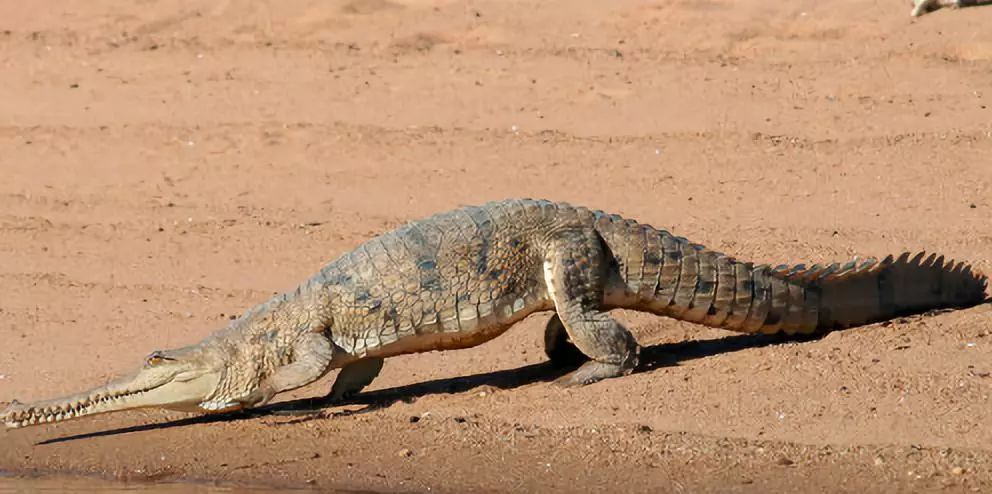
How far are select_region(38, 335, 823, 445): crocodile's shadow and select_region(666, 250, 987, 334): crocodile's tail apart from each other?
0.21m

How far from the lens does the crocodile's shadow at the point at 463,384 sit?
25.6 feet

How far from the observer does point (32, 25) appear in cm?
1341

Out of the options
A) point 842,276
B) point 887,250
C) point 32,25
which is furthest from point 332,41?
point 842,276

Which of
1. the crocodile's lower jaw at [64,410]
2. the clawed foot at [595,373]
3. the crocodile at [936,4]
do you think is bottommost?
the clawed foot at [595,373]

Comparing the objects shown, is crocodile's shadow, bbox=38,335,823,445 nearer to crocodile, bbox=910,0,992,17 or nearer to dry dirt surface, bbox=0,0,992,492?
dry dirt surface, bbox=0,0,992,492

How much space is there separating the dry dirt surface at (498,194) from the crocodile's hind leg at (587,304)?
130 mm

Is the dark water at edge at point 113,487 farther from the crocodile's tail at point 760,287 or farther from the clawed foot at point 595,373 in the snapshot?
the crocodile's tail at point 760,287

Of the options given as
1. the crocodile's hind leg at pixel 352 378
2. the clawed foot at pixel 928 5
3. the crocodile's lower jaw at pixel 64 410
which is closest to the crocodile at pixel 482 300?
the crocodile's lower jaw at pixel 64 410

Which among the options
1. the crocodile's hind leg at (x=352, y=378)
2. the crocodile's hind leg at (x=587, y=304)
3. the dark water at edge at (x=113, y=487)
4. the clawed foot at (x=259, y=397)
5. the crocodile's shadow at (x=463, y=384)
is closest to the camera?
the dark water at edge at (x=113, y=487)

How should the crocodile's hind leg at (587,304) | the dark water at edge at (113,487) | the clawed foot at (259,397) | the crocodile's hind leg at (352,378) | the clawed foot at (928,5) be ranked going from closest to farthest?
the dark water at edge at (113,487)
the crocodile's hind leg at (587,304)
the clawed foot at (259,397)
the crocodile's hind leg at (352,378)
the clawed foot at (928,5)

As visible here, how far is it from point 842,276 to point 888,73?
13.2 feet

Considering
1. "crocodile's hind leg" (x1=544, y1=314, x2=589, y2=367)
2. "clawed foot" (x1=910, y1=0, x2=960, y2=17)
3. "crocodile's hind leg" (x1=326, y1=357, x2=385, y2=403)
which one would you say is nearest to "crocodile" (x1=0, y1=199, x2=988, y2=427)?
"crocodile's hind leg" (x1=326, y1=357, x2=385, y2=403)

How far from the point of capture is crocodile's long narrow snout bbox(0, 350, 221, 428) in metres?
7.58

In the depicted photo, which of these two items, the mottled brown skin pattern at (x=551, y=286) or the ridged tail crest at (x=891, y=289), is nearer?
the mottled brown skin pattern at (x=551, y=286)
